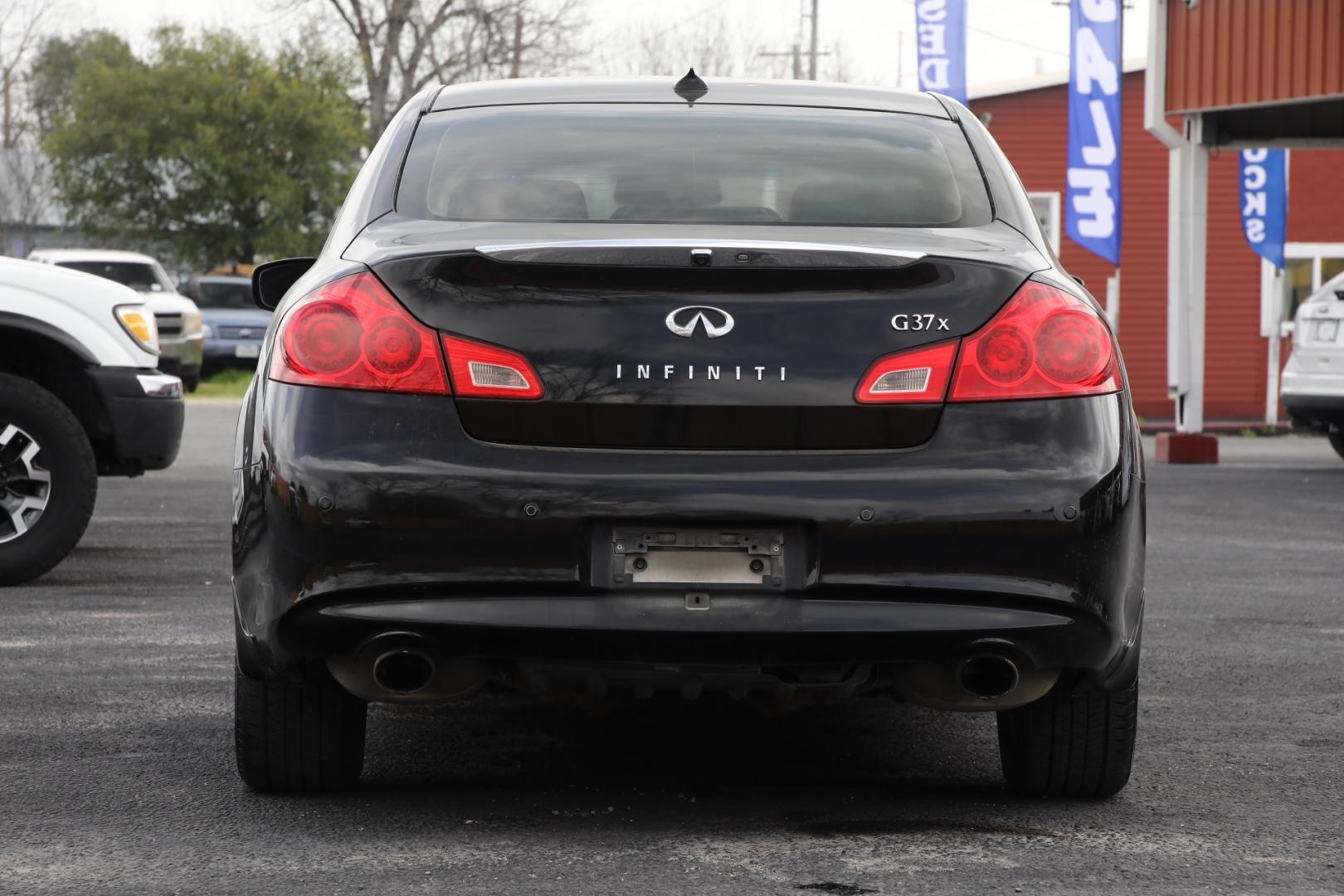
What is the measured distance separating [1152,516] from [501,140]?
8.05 metres

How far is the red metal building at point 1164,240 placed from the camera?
1131 inches

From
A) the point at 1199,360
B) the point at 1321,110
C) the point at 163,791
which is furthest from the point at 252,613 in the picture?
the point at 1321,110

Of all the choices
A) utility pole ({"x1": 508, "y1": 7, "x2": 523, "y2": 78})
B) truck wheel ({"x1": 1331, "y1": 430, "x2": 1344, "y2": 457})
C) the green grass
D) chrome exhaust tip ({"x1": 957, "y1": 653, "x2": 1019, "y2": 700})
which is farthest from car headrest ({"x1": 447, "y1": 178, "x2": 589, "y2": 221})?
utility pole ({"x1": 508, "y1": 7, "x2": 523, "y2": 78})

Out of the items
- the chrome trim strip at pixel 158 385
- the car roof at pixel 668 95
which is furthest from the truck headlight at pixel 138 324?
the car roof at pixel 668 95

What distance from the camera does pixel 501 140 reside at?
14.2 feet

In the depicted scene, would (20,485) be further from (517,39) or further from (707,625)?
(517,39)

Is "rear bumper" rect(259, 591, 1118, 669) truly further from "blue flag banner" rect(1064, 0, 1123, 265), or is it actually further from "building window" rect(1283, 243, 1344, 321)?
"building window" rect(1283, 243, 1344, 321)

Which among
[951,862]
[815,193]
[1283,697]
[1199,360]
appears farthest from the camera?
[1199,360]

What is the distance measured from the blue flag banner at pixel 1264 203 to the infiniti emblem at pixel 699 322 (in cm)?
2182

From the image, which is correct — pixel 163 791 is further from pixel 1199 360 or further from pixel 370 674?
pixel 1199 360

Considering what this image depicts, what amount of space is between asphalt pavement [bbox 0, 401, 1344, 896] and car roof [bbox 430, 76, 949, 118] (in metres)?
1.54

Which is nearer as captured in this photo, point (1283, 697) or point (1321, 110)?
point (1283, 697)

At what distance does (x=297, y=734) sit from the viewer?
4.06m

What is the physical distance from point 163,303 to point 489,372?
20.0 meters
